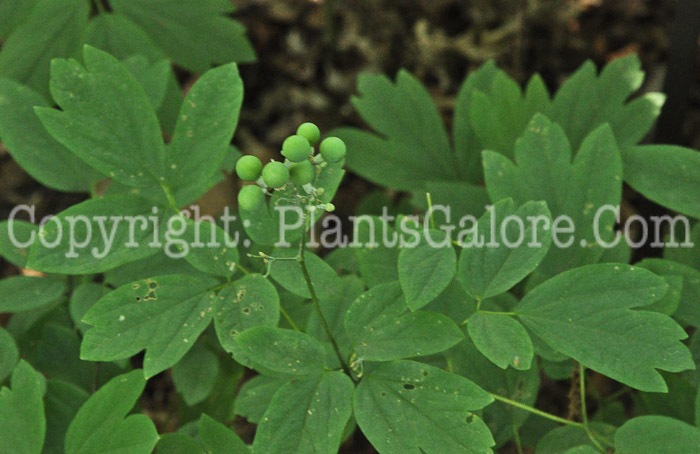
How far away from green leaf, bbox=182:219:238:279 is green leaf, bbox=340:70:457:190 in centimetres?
67

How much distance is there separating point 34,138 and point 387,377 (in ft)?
3.15

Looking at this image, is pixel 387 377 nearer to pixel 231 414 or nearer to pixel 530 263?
pixel 530 263

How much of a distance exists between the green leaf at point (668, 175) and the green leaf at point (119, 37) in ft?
3.86

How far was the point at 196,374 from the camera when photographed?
4.53ft

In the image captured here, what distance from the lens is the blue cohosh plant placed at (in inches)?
37.9

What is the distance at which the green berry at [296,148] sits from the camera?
0.79 metres

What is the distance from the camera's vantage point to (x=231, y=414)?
1.48m

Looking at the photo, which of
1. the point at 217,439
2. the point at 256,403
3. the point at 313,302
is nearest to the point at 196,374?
the point at 256,403

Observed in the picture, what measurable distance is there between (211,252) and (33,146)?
591 mm

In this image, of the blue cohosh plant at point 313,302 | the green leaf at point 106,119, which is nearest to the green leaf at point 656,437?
the blue cohosh plant at point 313,302

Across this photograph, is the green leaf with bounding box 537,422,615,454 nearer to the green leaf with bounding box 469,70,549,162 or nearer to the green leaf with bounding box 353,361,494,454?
the green leaf with bounding box 353,361,494,454

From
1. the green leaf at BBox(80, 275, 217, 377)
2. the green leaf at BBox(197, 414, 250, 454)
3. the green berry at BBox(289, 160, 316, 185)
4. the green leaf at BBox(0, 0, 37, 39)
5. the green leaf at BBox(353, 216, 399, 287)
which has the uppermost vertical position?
the green berry at BBox(289, 160, 316, 185)

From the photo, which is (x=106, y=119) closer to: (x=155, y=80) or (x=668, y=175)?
(x=155, y=80)

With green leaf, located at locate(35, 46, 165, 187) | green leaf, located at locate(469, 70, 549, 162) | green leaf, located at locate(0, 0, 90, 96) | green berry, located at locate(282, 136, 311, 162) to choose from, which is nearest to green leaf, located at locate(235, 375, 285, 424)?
green leaf, located at locate(35, 46, 165, 187)
